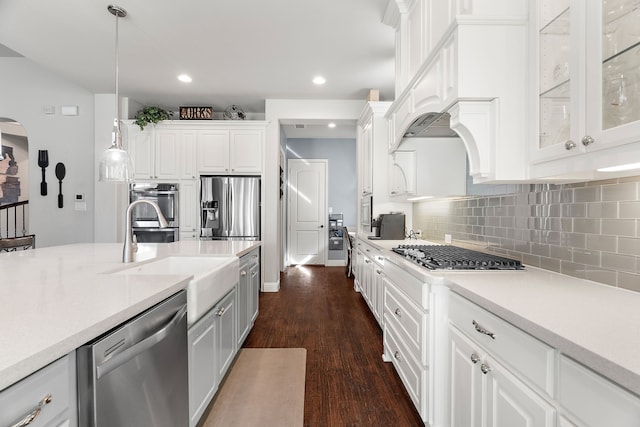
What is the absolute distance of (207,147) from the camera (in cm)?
450

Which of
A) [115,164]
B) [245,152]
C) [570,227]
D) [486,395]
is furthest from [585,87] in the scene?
[245,152]

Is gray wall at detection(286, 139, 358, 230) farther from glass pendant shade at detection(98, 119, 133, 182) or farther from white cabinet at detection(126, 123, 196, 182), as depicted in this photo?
glass pendant shade at detection(98, 119, 133, 182)

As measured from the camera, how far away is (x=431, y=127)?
7.07 feet

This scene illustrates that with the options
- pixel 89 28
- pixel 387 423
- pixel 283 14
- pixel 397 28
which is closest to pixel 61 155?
pixel 89 28

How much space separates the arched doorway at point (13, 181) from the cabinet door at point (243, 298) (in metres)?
4.44

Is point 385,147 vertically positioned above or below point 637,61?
above

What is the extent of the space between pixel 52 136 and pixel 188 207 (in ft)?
6.85

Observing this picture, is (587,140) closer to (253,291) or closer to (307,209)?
(253,291)

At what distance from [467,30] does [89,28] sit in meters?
3.26

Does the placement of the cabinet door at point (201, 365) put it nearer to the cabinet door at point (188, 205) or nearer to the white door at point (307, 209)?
the cabinet door at point (188, 205)

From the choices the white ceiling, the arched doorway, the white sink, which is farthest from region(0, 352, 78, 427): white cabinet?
the arched doorway

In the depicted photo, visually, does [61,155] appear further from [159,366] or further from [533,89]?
[533,89]

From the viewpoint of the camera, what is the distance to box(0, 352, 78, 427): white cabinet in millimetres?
595

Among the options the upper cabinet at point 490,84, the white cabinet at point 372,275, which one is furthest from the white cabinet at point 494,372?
the white cabinet at point 372,275
